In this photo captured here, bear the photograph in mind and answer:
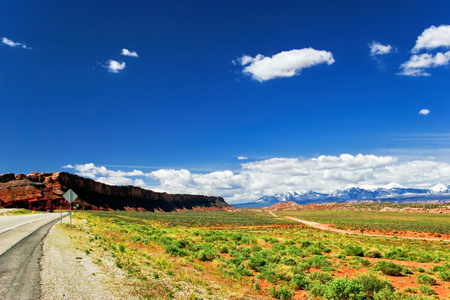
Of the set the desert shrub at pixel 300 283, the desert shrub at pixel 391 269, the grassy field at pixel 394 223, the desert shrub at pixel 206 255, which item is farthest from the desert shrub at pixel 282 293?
the grassy field at pixel 394 223

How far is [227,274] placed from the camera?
1344cm

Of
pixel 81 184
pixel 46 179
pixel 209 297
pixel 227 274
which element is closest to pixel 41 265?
pixel 209 297

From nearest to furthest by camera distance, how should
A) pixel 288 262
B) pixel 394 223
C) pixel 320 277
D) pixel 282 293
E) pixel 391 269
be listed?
pixel 282 293 < pixel 320 277 < pixel 391 269 < pixel 288 262 < pixel 394 223

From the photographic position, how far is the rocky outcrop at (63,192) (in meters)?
83.2

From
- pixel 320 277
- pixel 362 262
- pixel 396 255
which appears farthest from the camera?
pixel 396 255

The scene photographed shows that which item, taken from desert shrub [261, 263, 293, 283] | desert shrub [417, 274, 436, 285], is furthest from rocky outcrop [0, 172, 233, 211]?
desert shrub [417, 274, 436, 285]

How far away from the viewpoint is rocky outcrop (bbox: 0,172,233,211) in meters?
83.2

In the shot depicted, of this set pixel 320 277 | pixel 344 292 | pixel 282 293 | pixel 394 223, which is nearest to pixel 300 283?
pixel 320 277

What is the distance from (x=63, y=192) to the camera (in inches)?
3812

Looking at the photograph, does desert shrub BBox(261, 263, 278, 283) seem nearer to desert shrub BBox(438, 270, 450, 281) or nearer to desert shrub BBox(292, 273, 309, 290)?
desert shrub BBox(292, 273, 309, 290)

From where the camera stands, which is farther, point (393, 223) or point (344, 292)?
point (393, 223)

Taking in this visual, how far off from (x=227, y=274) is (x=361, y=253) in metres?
13.8

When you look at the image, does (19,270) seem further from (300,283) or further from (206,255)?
(300,283)

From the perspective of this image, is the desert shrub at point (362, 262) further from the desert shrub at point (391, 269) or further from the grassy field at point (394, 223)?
the grassy field at point (394, 223)
